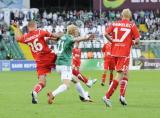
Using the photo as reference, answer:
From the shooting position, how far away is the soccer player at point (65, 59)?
17.0m

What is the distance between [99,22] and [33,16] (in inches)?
170

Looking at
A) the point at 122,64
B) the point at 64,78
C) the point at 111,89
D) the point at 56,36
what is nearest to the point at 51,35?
the point at 56,36

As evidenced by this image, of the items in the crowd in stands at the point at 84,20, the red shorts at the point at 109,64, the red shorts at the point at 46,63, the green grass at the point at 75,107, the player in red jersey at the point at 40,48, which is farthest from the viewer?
the crowd in stands at the point at 84,20

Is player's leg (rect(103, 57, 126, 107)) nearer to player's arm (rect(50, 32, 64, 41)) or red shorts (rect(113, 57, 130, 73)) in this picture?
red shorts (rect(113, 57, 130, 73))

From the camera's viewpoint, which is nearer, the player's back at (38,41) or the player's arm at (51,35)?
the player's arm at (51,35)

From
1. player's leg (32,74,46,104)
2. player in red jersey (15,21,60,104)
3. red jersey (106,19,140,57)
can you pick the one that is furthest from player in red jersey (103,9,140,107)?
player's leg (32,74,46,104)

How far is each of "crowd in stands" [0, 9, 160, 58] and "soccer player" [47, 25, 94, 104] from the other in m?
27.1

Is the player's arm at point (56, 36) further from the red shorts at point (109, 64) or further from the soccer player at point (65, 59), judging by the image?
the red shorts at point (109, 64)

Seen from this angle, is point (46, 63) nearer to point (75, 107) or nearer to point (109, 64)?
point (75, 107)

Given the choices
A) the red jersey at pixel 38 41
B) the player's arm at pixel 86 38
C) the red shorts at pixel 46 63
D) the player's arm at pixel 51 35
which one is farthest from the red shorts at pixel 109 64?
the player's arm at pixel 86 38

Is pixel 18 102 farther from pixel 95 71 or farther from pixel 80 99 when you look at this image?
pixel 95 71

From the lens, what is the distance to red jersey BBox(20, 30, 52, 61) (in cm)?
1753

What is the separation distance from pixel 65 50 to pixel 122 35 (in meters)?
1.47

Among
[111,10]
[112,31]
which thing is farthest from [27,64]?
[112,31]
